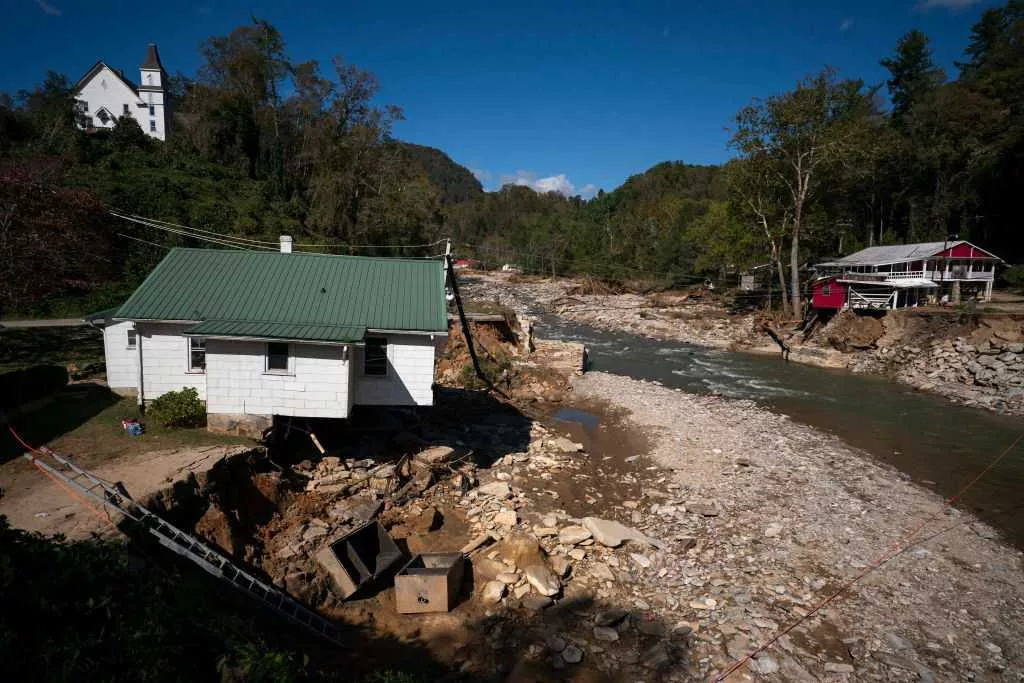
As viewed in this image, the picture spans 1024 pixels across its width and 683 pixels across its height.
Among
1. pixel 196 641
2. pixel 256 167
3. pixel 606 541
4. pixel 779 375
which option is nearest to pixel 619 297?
pixel 779 375

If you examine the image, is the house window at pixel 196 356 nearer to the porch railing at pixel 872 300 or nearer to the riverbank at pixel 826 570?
the riverbank at pixel 826 570

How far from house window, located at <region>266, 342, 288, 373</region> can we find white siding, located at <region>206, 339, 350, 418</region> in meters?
0.11

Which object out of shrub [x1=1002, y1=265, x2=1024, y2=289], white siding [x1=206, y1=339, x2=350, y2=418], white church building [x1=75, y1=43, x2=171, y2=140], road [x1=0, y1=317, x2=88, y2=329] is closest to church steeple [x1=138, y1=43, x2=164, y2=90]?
white church building [x1=75, y1=43, x2=171, y2=140]

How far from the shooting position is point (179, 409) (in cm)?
1427

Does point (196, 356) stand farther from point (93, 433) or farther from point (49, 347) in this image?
point (49, 347)

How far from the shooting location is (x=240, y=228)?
41969 mm

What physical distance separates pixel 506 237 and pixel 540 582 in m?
121

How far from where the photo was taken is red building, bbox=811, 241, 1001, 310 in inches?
1549

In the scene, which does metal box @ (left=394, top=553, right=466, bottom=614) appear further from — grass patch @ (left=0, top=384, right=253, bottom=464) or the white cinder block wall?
grass patch @ (left=0, top=384, right=253, bottom=464)

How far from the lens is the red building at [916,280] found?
3934 cm

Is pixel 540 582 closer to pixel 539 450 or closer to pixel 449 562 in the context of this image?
pixel 449 562

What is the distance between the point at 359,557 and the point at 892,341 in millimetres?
38368

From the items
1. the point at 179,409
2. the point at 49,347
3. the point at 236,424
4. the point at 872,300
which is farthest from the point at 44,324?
the point at 872,300

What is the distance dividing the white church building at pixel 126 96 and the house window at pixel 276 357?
64.5 m
